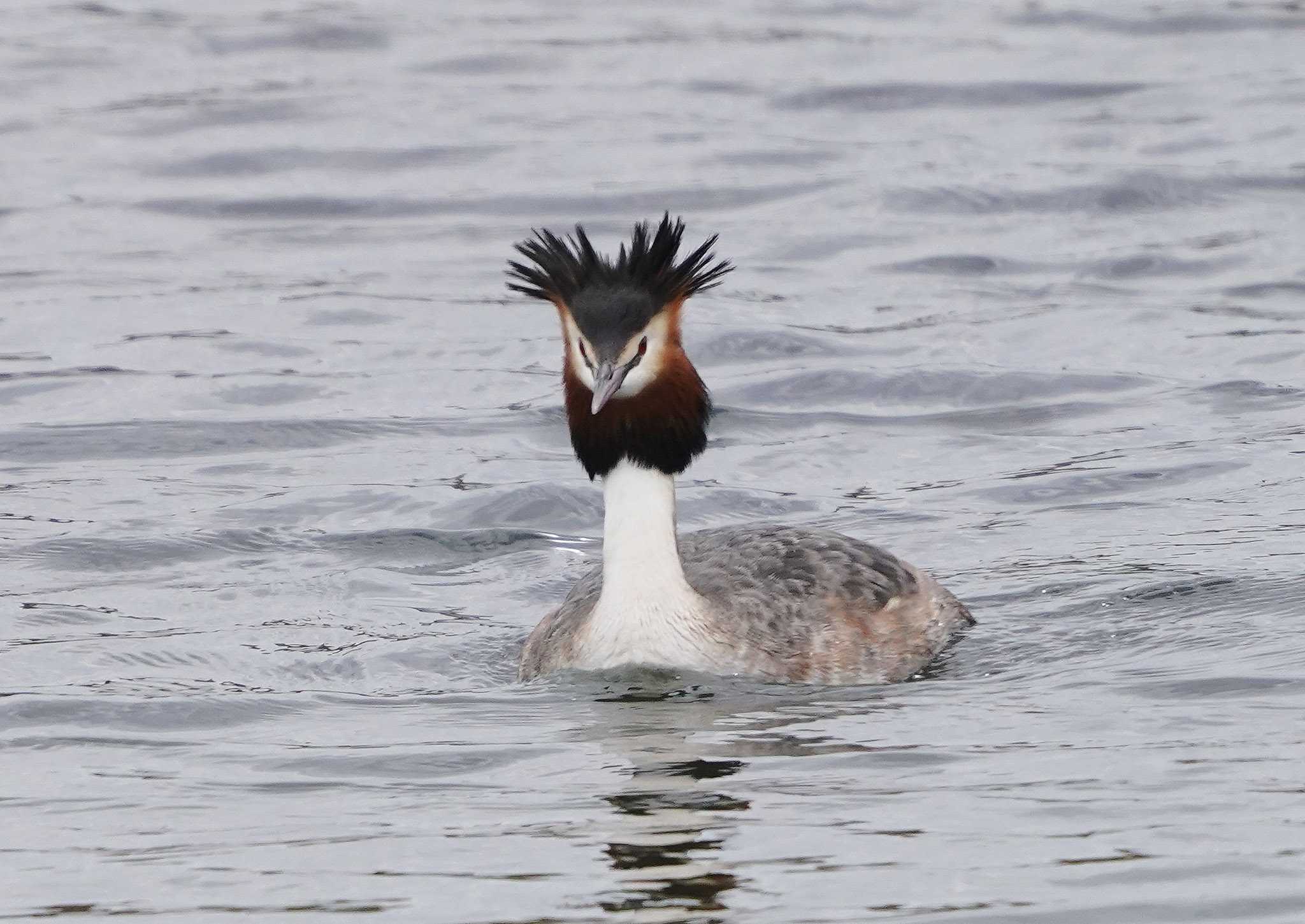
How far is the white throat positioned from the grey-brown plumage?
87 millimetres

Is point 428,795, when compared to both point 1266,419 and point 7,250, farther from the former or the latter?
point 7,250

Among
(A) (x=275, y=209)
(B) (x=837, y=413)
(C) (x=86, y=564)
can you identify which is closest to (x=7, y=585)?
(C) (x=86, y=564)

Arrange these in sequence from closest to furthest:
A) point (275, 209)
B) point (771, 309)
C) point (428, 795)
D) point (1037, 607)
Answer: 1. point (428, 795)
2. point (1037, 607)
3. point (771, 309)
4. point (275, 209)

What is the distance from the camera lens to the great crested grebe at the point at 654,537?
9.62m

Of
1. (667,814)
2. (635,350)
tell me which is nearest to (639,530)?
(635,350)

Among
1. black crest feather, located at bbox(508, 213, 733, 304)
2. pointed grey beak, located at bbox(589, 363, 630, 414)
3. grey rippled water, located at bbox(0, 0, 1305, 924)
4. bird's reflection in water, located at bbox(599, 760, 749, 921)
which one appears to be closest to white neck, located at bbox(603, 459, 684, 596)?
grey rippled water, located at bbox(0, 0, 1305, 924)

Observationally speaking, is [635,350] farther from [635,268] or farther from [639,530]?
[639,530]

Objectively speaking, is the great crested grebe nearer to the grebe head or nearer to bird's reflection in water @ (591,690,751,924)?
the grebe head

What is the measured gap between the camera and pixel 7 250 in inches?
752

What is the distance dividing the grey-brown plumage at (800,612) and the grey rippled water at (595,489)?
0.52ft

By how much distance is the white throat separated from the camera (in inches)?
386

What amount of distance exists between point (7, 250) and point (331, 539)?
7.51m

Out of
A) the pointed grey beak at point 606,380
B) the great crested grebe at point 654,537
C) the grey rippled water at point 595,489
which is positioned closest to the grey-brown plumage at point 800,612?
the great crested grebe at point 654,537

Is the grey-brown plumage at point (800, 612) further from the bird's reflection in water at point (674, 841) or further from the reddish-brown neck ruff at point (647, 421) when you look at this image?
the bird's reflection in water at point (674, 841)
